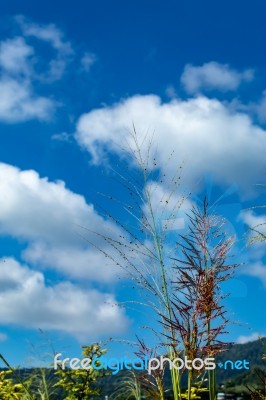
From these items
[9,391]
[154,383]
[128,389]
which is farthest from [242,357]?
[154,383]

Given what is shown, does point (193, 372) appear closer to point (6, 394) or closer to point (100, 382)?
point (6, 394)

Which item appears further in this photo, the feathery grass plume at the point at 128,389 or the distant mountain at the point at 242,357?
the feathery grass plume at the point at 128,389

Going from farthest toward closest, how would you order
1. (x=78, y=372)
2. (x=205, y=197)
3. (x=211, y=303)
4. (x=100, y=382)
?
(x=100, y=382) < (x=78, y=372) < (x=205, y=197) < (x=211, y=303)

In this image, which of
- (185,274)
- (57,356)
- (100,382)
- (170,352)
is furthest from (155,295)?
(100,382)

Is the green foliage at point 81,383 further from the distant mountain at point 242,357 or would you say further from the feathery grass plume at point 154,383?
the feathery grass plume at point 154,383

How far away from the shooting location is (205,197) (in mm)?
3383

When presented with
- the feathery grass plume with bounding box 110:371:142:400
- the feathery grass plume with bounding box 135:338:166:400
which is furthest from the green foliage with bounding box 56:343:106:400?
the feathery grass plume with bounding box 135:338:166:400

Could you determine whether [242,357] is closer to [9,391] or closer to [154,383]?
[9,391]

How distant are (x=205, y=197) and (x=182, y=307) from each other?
1196 mm

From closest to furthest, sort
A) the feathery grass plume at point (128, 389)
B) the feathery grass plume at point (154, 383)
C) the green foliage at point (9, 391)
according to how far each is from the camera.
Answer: the feathery grass plume at point (154, 383)
the green foliage at point (9, 391)
the feathery grass plume at point (128, 389)

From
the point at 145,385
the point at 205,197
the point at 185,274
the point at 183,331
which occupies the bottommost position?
the point at 145,385

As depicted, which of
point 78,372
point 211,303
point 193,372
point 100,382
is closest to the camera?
point 193,372

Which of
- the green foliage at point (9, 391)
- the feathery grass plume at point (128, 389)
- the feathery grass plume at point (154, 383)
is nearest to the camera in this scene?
the feathery grass plume at point (154, 383)

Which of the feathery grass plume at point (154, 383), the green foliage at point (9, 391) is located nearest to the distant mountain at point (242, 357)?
the feathery grass plume at point (154, 383)
